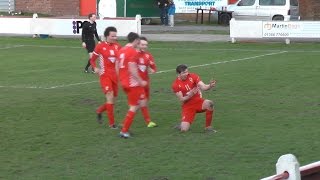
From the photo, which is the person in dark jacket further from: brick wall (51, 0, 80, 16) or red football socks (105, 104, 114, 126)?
A: red football socks (105, 104, 114, 126)

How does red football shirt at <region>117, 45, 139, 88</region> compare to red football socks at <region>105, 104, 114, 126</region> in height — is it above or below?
above

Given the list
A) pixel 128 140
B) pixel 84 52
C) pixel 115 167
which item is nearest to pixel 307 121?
pixel 128 140

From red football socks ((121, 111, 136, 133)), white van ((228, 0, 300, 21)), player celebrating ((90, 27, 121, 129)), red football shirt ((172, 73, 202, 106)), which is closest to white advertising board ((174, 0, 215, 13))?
white van ((228, 0, 300, 21))

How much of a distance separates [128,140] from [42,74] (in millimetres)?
10349

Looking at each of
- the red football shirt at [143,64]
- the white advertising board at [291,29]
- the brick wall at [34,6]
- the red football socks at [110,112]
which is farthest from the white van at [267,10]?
the red football shirt at [143,64]

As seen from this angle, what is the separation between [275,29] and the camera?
32438mm

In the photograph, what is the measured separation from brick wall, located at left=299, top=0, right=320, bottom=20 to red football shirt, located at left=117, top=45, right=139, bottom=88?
3372cm

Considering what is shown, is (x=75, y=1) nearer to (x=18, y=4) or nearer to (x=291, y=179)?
(x=18, y=4)

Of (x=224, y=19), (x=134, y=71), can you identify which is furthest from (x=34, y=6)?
(x=134, y=71)

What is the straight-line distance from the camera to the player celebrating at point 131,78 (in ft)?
42.2

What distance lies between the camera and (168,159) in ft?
36.9

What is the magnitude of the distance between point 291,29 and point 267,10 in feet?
26.6

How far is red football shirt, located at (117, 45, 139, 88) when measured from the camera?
12892 millimetres

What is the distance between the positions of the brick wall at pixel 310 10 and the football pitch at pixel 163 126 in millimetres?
20401
